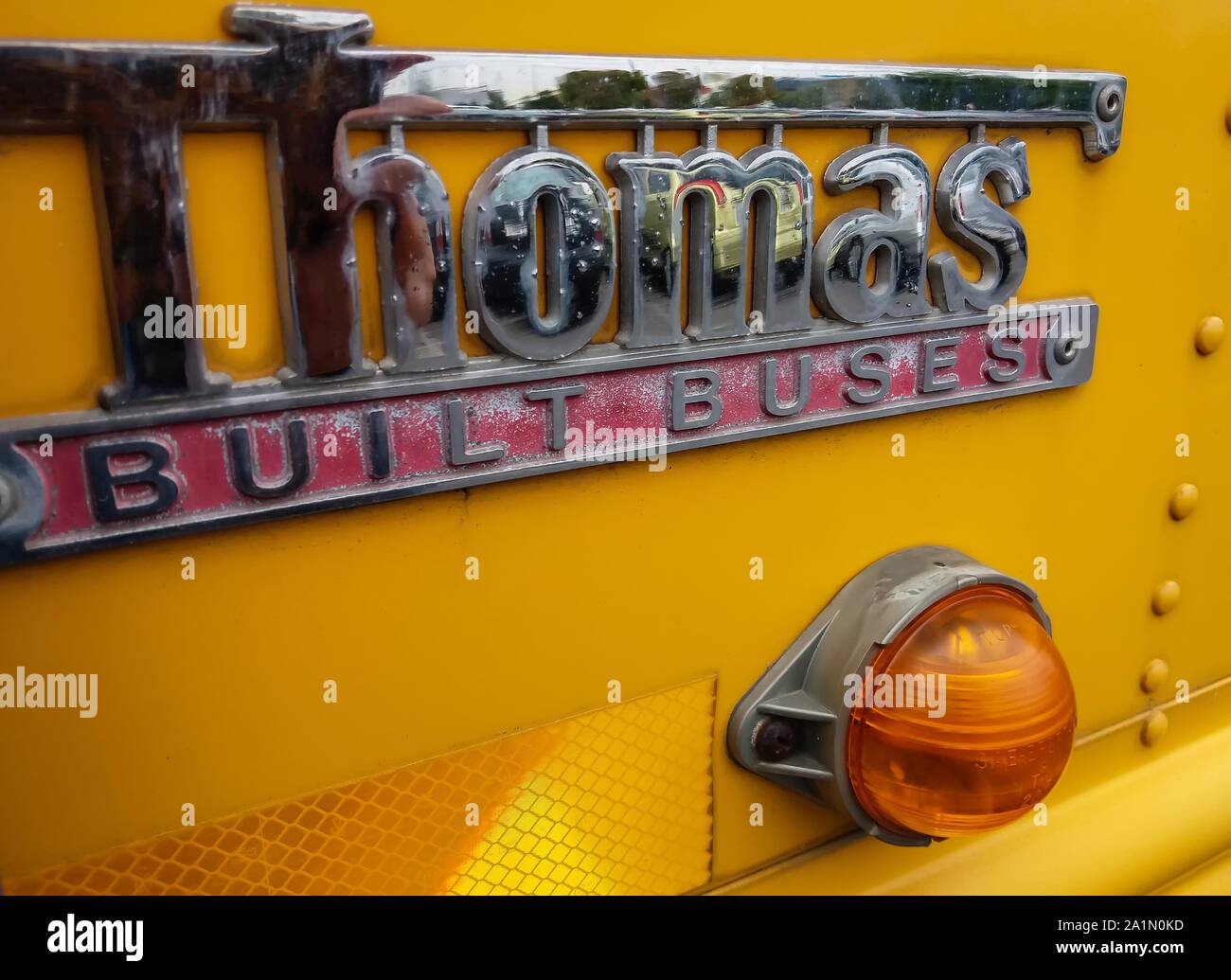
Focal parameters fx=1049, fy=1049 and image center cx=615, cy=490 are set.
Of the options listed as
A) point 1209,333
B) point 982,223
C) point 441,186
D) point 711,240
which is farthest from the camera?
point 1209,333

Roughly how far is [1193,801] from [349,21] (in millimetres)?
1108

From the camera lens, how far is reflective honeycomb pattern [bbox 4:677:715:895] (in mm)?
665

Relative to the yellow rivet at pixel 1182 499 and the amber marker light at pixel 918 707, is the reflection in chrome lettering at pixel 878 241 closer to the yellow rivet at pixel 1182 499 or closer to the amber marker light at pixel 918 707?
the amber marker light at pixel 918 707

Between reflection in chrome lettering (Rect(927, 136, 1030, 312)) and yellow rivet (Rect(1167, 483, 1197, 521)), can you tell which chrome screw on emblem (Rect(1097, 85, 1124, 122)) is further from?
yellow rivet (Rect(1167, 483, 1197, 521))

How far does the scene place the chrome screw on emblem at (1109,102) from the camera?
35.5 inches

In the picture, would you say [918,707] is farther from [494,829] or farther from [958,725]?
[494,829]

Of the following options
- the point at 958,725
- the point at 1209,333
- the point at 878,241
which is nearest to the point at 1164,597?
the point at 1209,333

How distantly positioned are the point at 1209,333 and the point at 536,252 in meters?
0.75

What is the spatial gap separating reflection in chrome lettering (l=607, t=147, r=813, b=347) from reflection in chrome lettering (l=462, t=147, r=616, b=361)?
23mm

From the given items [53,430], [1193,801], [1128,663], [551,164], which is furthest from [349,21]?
[1193,801]

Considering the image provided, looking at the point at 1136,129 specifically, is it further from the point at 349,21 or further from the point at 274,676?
Answer: the point at 274,676

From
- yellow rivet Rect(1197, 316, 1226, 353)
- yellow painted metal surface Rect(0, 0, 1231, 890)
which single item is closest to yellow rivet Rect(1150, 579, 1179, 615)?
yellow painted metal surface Rect(0, 0, 1231, 890)

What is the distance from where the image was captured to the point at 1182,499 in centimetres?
Result: 108

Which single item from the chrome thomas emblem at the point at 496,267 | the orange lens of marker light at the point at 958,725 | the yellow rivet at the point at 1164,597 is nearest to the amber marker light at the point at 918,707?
the orange lens of marker light at the point at 958,725
